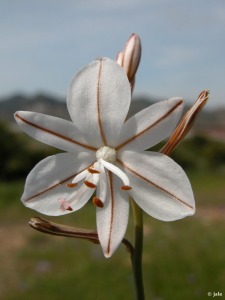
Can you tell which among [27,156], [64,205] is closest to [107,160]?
[64,205]

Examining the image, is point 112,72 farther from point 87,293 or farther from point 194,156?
point 194,156

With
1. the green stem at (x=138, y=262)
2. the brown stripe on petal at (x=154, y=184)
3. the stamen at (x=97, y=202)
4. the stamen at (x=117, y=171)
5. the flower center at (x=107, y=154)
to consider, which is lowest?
the green stem at (x=138, y=262)

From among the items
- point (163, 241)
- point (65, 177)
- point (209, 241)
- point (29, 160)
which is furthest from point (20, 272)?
point (29, 160)

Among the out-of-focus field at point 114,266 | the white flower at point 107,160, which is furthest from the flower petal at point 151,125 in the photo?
the out-of-focus field at point 114,266

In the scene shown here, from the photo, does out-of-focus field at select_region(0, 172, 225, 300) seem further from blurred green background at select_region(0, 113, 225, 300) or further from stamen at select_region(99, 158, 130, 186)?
stamen at select_region(99, 158, 130, 186)

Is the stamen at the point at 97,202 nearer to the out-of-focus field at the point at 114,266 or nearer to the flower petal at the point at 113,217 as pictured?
the flower petal at the point at 113,217

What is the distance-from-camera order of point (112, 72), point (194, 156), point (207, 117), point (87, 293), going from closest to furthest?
point (112, 72) → point (87, 293) → point (194, 156) → point (207, 117)

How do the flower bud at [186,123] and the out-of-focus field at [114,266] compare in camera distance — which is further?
the out-of-focus field at [114,266]

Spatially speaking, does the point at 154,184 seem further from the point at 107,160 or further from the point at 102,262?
the point at 102,262
